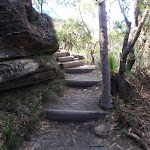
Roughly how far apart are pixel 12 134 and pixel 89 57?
6.69 m

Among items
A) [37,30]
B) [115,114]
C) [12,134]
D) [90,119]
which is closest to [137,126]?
[115,114]

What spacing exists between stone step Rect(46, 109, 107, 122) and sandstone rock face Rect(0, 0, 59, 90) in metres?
0.96

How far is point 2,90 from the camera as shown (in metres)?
3.40

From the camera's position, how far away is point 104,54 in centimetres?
342

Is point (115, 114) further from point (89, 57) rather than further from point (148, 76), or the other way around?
point (89, 57)

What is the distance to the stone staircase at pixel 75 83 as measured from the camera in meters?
3.54

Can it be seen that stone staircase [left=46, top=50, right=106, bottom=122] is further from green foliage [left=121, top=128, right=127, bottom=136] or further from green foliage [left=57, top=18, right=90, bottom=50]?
green foliage [left=57, top=18, right=90, bottom=50]

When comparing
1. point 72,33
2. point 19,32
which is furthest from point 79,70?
point 19,32

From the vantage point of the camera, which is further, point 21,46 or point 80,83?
point 80,83

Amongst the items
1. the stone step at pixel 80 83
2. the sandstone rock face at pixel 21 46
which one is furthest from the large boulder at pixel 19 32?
the stone step at pixel 80 83

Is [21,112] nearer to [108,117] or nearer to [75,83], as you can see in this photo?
[108,117]

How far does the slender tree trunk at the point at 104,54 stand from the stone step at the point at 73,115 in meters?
0.28

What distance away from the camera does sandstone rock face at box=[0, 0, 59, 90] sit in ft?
10.3

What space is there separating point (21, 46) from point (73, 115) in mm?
1997
